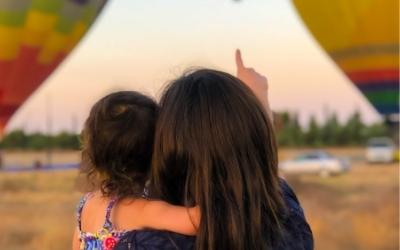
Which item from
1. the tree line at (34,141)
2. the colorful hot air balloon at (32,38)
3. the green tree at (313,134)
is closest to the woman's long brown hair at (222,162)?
the colorful hot air balloon at (32,38)

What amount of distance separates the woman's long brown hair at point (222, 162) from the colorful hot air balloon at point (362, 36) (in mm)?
8773

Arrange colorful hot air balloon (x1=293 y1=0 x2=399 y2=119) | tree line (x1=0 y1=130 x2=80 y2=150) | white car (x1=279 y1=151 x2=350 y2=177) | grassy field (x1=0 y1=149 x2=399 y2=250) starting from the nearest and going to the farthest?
grassy field (x1=0 y1=149 x2=399 y2=250)
colorful hot air balloon (x1=293 y1=0 x2=399 y2=119)
white car (x1=279 y1=151 x2=350 y2=177)
tree line (x1=0 y1=130 x2=80 y2=150)

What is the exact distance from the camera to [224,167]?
0.83 m

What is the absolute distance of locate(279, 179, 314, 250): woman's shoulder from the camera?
842mm

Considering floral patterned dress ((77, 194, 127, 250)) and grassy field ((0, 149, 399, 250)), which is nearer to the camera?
floral patterned dress ((77, 194, 127, 250))

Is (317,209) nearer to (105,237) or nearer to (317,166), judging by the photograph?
(317,166)

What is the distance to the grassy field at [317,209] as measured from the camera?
269 inches

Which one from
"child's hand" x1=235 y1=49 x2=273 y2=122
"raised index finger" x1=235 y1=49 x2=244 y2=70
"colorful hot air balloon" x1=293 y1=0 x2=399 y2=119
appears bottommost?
"colorful hot air balloon" x1=293 y1=0 x2=399 y2=119

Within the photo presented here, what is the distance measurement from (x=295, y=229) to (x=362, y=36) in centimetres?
911

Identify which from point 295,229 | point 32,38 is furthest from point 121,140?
point 32,38

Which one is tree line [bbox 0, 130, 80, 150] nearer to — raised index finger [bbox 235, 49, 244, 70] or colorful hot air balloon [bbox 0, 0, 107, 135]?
colorful hot air balloon [bbox 0, 0, 107, 135]

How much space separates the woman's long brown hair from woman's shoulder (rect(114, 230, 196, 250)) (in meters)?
0.02

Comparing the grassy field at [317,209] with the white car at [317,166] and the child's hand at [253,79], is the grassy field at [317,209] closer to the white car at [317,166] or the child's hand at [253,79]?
the white car at [317,166]

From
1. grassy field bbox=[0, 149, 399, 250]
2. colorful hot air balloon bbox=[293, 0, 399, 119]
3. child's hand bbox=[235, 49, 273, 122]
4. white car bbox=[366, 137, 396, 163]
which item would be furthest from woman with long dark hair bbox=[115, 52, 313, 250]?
white car bbox=[366, 137, 396, 163]
